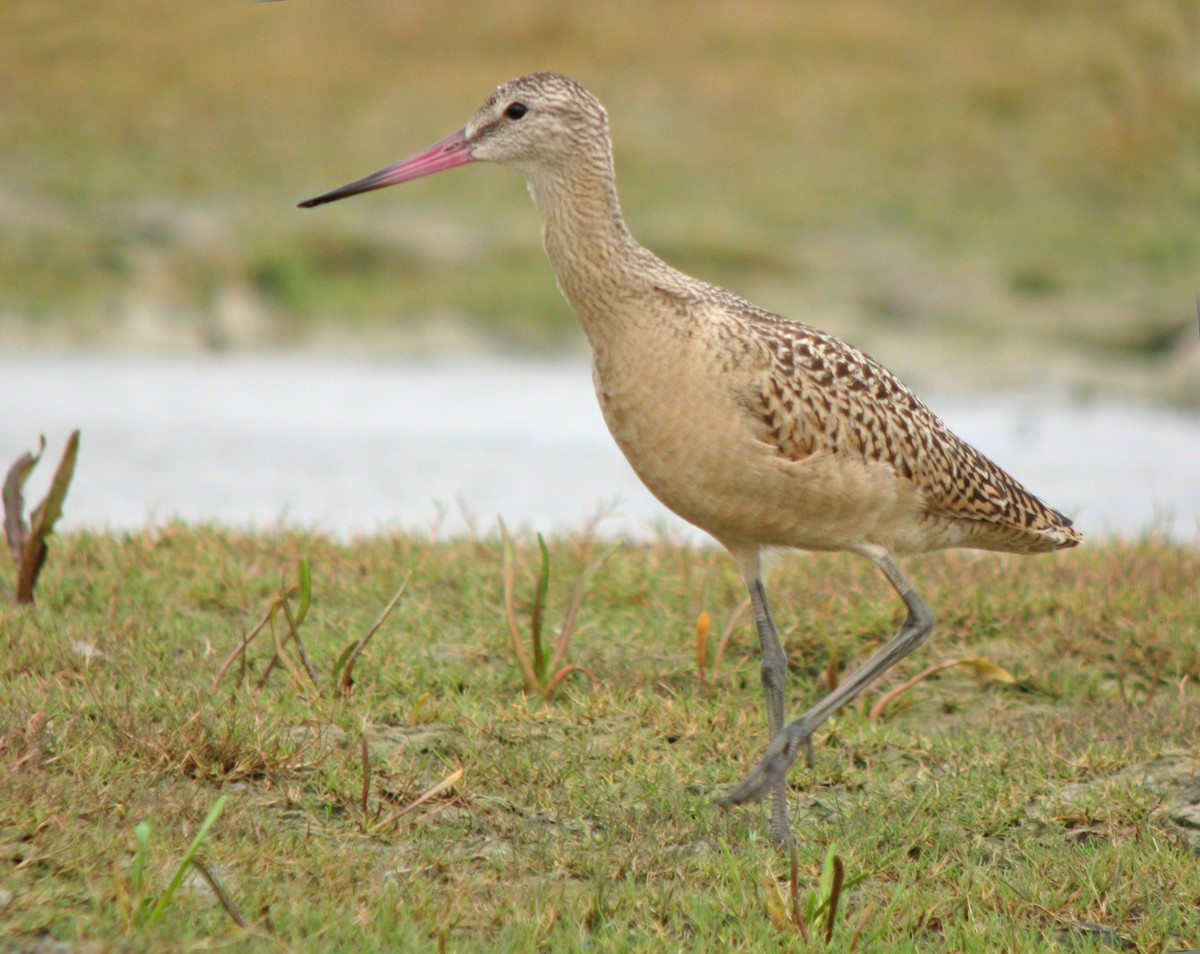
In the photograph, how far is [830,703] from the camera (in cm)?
412

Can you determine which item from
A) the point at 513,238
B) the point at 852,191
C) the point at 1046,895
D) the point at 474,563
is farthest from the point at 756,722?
the point at 852,191

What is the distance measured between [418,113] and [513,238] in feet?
6.98

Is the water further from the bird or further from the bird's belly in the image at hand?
the bird's belly

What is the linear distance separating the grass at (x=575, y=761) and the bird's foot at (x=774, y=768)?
3.2 inches

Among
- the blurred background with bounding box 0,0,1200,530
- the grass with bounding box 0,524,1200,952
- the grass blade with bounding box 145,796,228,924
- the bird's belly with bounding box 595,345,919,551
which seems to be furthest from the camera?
the blurred background with bounding box 0,0,1200,530

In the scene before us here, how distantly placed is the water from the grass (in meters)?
1.06

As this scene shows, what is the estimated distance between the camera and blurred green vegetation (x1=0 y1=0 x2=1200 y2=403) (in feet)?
37.4

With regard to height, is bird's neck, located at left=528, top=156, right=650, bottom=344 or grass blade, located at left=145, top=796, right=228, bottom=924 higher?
bird's neck, located at left=528, top=156, right=650, bottom=344

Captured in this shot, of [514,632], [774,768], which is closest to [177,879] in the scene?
[774,768]

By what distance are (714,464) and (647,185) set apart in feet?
31.9

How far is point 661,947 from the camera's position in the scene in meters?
3.39

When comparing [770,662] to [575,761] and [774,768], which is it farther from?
[575,761]

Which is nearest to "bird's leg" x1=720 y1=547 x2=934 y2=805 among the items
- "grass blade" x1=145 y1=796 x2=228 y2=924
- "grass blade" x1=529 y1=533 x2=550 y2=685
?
"grass blade" x1=529 y1=533 x2=550 y2=685

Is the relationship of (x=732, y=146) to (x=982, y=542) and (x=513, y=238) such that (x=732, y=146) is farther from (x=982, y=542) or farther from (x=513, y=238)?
(x=982, y=542)
